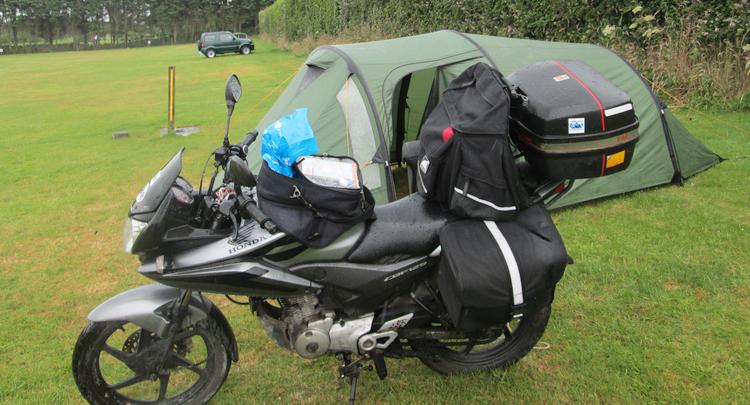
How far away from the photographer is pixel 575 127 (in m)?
2.24

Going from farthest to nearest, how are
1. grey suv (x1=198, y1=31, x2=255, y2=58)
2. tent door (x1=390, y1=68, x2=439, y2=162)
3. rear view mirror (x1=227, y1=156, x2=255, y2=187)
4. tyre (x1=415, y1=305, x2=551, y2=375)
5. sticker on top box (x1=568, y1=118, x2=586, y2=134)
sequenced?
grey suv (x1=198, y1=31, x2=255, y2=58) < tent door (x1=390, y1=68, x2=439, y2=162) < tyre (x1=415, y1=305, x2=551, y2=375) < sticker on top box (x1=568, y1=118, x2=586, y2=134) < rear view mirror (x1=227, y1=156, x2=255, y2=187)

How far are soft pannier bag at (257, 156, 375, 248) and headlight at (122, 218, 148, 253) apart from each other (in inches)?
17.8

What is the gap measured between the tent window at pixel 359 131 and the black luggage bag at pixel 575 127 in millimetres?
2290

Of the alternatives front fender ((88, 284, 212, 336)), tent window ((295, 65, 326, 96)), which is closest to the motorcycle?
front fender ((88, 284, 212, 336))

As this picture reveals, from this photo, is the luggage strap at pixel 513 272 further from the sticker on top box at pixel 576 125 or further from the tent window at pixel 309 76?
the tent window at pixel 309 76

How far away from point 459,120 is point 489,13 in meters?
9.40

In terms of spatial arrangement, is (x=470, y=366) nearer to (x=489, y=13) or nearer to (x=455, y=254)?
(x=455, y=254)

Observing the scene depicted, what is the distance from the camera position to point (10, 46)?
150 feet

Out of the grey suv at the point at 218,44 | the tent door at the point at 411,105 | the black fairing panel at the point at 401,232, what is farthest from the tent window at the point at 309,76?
the grey suv at the point at 218,44

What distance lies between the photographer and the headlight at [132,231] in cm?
210

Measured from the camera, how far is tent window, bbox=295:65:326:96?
5297 mm

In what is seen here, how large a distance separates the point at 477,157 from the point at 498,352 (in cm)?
115

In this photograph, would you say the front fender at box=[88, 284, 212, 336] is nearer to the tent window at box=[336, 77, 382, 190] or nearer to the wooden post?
the tent window at box=[336, 77, 382, 190]

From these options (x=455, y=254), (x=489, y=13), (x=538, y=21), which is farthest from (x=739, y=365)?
(x=489, y=13)
